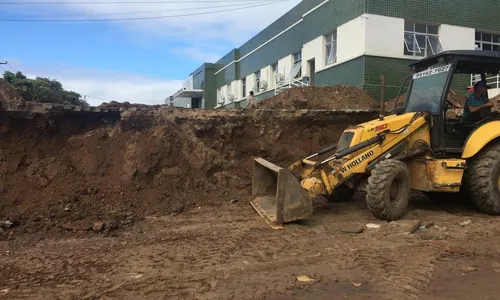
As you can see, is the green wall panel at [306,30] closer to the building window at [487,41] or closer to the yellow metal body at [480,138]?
the building window at [487,41]

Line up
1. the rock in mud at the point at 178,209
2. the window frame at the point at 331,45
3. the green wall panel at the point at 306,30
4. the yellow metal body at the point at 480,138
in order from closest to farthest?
the yellow metal body at the point at 480,138 → the rock in mud at the point at 178,209 → the green wall panel at the point at 306,30 → the window frame at the point at 331,45

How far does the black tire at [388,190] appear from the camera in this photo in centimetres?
700

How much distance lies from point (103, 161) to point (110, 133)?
690 mm

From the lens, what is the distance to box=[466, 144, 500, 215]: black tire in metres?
7.64

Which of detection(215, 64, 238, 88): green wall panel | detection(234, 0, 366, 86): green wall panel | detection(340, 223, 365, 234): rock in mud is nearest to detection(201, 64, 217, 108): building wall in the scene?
detection(215, 64, 238, 88): green wall panel

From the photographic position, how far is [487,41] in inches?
762

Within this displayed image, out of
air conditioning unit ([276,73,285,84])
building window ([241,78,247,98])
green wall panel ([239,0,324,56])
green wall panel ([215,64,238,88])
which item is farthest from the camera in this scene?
green wall panel ([215,64,238,88])

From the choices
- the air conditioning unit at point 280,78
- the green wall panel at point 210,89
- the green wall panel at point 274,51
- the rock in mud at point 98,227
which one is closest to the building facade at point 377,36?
the green wall panel at point 274,51

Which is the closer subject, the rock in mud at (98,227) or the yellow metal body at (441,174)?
the rock in mud at (98,227)

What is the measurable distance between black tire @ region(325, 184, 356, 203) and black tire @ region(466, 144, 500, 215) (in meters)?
2.21

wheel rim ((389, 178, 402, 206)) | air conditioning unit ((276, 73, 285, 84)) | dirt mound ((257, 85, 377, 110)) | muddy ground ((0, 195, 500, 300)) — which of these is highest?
air conditioning unit ((276, 73, 285, 84))

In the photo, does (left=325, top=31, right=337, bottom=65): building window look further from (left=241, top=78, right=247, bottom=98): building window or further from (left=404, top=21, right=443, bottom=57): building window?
(left=241, top=78, right=247, bottom=98): building window

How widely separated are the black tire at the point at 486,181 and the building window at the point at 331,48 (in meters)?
12.1

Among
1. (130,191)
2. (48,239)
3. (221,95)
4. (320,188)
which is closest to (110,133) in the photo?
(130,191)
